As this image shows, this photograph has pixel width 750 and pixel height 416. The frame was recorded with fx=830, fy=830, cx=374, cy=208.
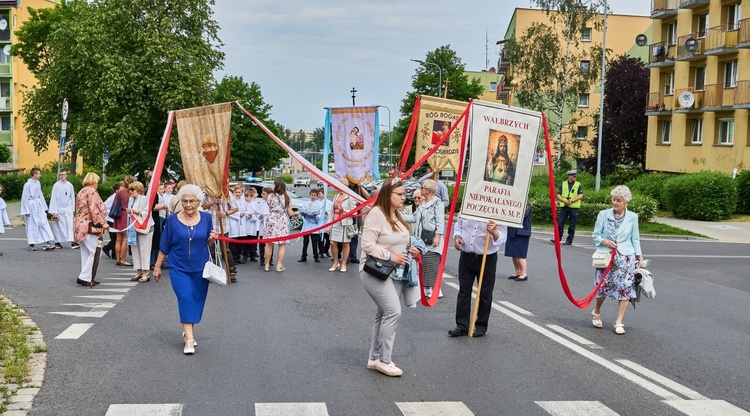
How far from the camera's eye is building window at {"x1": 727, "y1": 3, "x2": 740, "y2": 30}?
39000mm

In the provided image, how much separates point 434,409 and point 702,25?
4141 centimetres

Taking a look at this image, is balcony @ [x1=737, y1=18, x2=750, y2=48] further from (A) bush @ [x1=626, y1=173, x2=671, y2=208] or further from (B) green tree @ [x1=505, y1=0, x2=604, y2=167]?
(B) green tree @ [x1=505, y1=0, x2=604, y2=167]

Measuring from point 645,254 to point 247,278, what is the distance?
36.1 ft

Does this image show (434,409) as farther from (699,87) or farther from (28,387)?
(699,87)

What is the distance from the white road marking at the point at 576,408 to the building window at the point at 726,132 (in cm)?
3576

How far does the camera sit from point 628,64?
54469 millimetres

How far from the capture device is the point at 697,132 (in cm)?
4244

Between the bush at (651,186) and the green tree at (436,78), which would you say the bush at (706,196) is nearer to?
the bush at (651,186)

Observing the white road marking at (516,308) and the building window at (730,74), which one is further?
the building window at (730,74)

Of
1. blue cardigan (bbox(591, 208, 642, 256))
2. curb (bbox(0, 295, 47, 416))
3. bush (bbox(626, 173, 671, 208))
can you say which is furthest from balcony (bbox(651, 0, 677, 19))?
curb (bbox(0, 295, 47, 416))

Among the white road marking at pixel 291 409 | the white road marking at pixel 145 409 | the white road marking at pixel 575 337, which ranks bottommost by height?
the white road marking at pixel 145 409

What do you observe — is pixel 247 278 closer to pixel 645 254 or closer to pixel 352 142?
pixel 352 142

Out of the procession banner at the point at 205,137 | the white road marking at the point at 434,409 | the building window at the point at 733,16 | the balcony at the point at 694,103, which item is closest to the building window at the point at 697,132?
the balcony at the point at 694,103

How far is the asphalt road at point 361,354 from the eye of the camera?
6617 mm
